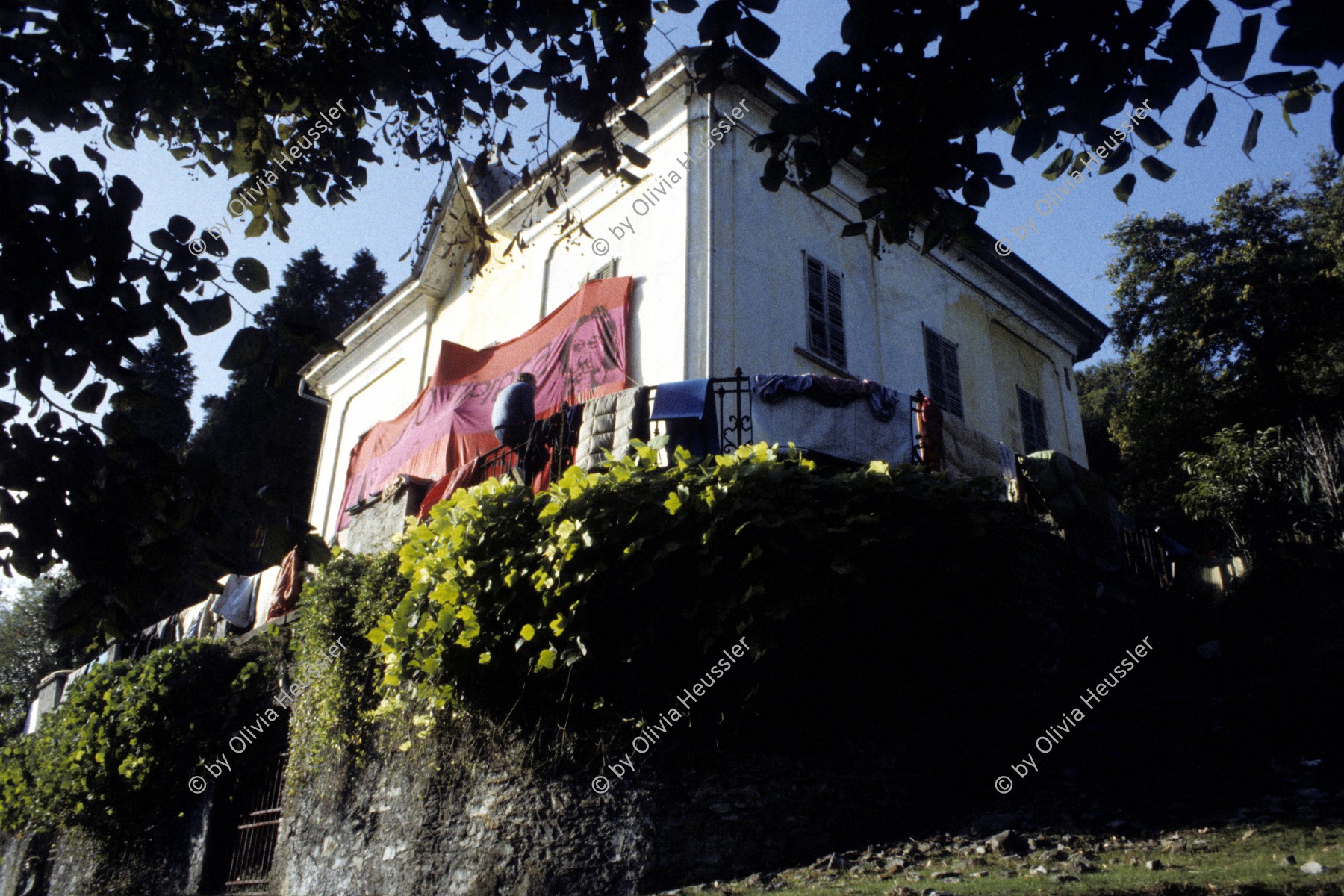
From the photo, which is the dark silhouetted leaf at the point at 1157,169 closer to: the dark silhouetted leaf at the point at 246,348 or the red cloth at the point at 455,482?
the dark silhouetted leaf at the point at 246,348

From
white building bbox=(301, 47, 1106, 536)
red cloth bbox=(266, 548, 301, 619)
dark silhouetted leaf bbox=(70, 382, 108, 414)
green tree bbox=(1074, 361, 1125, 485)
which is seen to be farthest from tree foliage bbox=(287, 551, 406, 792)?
green tree bbox=(1074, 361, 1125, 485)

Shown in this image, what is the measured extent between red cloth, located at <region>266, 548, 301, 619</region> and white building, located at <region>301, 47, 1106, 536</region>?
432 centimetres

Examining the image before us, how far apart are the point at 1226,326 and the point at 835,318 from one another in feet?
39.4

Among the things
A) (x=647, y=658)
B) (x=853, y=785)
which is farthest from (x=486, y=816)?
(x=853, y=785)

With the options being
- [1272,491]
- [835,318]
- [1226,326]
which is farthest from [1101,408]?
[835,318]

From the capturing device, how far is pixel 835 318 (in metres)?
12.3

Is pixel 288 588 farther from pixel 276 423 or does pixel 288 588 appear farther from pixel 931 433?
pixel 276 423

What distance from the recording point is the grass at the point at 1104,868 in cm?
452

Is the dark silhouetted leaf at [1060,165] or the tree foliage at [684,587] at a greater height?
the dark silhouetted leaf at [1060,165]

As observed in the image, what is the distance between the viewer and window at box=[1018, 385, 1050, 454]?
1537 centimetres

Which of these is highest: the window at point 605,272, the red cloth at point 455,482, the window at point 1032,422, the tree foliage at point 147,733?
the window at point 605,272

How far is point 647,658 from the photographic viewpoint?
259 inches

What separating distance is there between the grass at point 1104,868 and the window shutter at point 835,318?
703 centimetres

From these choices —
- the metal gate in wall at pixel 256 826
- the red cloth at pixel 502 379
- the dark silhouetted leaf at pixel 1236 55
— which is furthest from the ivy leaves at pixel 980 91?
the metal gate in wall at pixel 256 826
